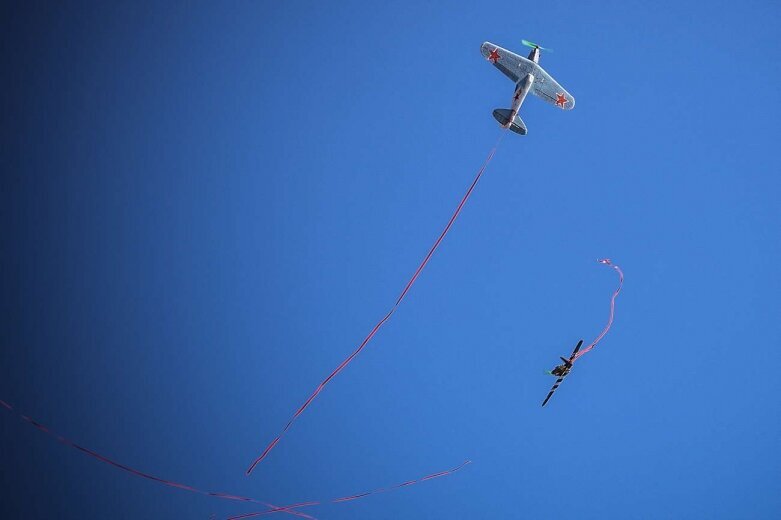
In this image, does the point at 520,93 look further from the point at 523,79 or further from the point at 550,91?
the point at 550,91

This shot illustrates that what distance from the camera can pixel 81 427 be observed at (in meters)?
18.9

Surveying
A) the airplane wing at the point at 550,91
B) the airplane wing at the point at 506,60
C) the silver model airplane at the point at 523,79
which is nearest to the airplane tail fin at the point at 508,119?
the silver model airplane at the point at 523,79

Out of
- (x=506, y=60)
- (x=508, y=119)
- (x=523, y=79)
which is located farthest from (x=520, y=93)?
(x=506, y=60)

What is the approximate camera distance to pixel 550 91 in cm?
1410

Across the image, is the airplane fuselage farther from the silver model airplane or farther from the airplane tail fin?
the airplane tail fin

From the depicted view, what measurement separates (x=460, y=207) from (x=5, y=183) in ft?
52.4

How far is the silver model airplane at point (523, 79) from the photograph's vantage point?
1346 centimetres

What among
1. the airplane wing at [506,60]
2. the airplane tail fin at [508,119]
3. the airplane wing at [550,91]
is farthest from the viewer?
the airplane tail fin at [508,119]

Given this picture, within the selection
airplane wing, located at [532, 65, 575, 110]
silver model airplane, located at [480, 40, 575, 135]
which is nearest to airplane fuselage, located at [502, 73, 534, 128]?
silver model airplane, located at [480, 40, 575, 135]

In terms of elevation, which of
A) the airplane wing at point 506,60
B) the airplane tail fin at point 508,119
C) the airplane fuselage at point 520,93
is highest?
the airplane wing at point 506,60

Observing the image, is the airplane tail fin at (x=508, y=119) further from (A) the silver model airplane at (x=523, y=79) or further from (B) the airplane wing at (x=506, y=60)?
(B) the airplane wing at (x=506, y=60)

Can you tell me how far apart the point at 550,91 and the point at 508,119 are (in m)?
1.34

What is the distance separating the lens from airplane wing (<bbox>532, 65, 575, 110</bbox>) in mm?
13742

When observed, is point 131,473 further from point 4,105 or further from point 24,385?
point 4,105
